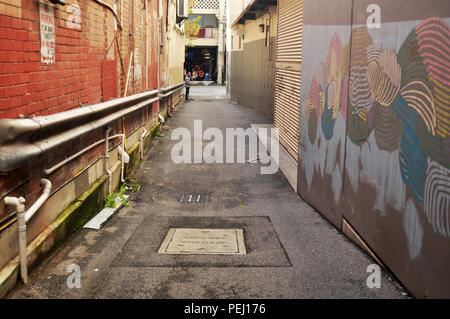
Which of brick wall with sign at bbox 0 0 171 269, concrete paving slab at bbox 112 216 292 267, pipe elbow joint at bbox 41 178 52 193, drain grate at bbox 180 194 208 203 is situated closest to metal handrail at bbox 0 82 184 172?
brick wall with sign at bbox 0 0 171 269

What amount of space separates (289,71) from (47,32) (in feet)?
23.3

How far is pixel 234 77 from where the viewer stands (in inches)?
1145

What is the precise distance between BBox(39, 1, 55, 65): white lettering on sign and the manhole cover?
7.76 feet

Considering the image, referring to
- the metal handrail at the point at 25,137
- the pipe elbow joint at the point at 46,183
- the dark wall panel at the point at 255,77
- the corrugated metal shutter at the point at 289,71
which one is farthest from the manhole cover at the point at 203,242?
the dark wall panel at the point at 255,77

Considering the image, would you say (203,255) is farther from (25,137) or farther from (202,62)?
(202,62)

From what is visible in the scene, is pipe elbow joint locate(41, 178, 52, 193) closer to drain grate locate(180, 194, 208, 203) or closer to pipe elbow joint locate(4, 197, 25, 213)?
pipe elbow joint locate(4, 197, 25, 213)

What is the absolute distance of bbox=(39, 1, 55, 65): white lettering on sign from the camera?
476 cm

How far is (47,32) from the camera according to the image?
16.1 feet

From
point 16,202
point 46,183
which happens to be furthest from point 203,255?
point 16,202

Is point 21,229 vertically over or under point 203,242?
over

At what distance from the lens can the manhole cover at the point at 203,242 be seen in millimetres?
5227

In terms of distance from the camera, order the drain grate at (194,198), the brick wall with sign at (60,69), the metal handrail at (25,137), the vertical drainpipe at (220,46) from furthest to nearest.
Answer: the vertical drainpipe at (220,46), the drain grate at (194,198), the brick wall with sign at (60,69), the metal handrail at (25,137)

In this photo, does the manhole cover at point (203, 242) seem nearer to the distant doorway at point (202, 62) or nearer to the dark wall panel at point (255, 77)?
the dark wall panel at point (255, 77)
